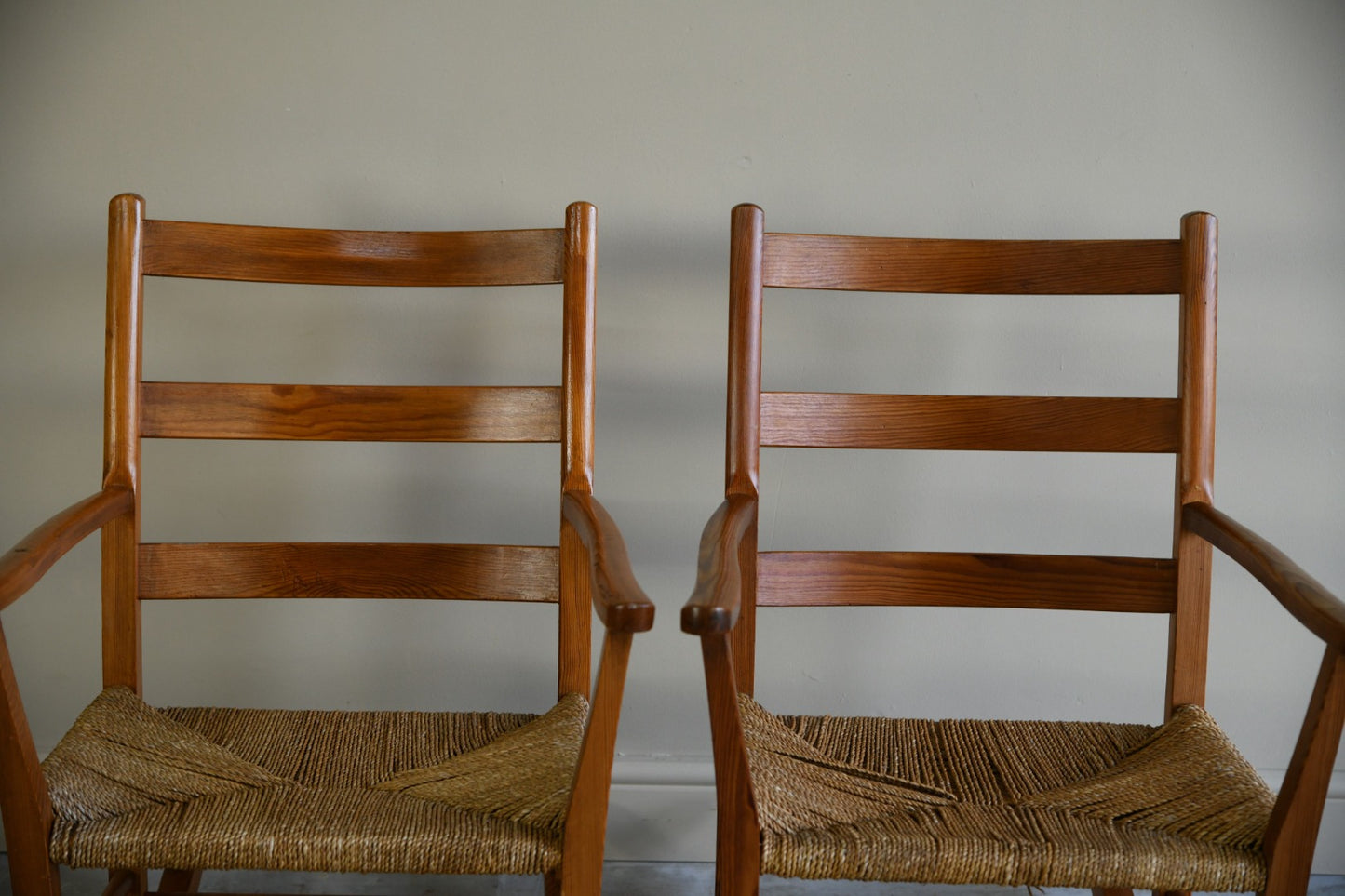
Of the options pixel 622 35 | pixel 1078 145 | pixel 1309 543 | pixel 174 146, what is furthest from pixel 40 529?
pixel 1309 543

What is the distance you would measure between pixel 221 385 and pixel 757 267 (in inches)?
20.1

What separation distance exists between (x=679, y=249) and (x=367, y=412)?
0.42 metres

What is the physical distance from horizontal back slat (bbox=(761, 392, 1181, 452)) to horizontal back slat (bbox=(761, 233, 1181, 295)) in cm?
10

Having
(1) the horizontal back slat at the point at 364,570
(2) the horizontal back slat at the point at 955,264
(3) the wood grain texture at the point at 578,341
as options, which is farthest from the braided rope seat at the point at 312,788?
(2) the horizontal back slat at the point at 955,264

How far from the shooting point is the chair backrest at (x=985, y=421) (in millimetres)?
911

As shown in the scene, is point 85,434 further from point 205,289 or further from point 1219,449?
point 1219,449

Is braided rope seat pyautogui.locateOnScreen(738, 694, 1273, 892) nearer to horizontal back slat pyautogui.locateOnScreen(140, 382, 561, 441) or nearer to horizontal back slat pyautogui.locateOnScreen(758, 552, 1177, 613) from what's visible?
horizontal back slat pyautogui.locateOnScreen(758, 552, 1177, 613)

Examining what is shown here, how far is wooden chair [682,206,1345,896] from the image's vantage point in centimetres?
67

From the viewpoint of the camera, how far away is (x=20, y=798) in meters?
0.67

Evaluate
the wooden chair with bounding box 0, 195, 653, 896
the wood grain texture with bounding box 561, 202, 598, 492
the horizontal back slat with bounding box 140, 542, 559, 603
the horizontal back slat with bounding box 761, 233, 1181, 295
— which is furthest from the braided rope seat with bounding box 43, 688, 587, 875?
the horizontal back slat with bounding box 761, 233, 1181, 295

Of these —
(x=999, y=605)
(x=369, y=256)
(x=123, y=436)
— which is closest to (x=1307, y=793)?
(x=999, y=605)

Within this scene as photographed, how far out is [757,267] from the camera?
93 centimetres

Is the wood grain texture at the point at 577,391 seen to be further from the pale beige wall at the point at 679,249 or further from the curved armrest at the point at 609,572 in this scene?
the pale beige wall at the point at 679,249

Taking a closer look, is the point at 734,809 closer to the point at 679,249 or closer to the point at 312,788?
the point at 312,788
